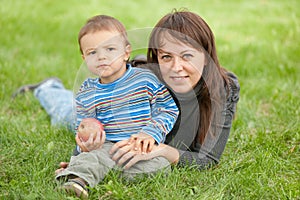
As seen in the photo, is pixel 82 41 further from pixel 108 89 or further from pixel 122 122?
pixel 122 122

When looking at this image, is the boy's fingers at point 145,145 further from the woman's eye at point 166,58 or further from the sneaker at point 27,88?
the sneaker at point 27,88

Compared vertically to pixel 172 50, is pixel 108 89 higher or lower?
lower

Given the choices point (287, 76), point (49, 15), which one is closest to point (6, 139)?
point (287, 76)

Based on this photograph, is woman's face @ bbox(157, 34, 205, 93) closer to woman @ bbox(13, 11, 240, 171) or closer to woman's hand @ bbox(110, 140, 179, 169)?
woman @ bbox(13, 11, 240, 171)

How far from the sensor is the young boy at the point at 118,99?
2537 millimetres

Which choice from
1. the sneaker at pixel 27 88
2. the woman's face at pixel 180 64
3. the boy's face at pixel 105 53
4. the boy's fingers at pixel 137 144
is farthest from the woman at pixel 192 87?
the sneaker at pixel 27 88

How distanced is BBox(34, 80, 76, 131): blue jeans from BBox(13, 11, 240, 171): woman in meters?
1.00

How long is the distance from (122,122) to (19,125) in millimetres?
1161

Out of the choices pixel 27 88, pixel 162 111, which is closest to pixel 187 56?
pixel 162 111

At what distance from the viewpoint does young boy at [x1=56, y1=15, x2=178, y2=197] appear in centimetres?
254

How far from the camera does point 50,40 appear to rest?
5.93 metres

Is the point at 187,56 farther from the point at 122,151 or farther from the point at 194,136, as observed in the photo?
the point at 122,151

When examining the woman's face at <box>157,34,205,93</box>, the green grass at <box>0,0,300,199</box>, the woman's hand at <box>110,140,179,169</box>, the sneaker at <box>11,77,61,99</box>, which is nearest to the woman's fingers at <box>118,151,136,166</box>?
the woman's hand at <box>110,140,179,169</box>

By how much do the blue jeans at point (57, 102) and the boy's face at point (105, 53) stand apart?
0.92m
